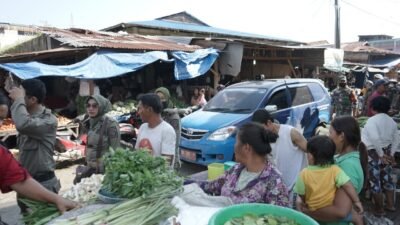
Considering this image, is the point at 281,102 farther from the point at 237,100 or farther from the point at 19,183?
the point at 19,183

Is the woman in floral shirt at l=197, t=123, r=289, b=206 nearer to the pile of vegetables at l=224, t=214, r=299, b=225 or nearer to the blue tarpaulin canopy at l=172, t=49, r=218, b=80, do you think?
the pile of vegetables at l=224, t=214, r=299, b=225

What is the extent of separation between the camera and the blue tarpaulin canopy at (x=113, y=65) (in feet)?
24.9

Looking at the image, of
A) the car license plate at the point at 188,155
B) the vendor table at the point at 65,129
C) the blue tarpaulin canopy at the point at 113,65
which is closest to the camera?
the car license plate at the point at 188,155

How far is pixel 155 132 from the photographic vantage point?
3.48m

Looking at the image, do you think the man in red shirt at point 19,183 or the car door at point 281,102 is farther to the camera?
the car door at point 281,102

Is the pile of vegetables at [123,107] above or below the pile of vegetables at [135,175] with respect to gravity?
below

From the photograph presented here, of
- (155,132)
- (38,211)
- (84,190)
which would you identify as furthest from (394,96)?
(38,211)

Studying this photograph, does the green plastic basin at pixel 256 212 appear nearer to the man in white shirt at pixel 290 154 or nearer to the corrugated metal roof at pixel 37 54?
the man in white shirt at pixel 290 154

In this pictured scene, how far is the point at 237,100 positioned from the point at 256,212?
5.91m

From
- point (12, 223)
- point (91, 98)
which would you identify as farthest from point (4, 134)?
point (91, 98)

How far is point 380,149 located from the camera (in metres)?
4.87

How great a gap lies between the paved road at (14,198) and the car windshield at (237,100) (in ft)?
4.73

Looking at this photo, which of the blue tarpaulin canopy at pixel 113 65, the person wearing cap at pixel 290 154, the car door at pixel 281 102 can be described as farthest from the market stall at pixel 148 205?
the blue tarpaulin canopy at pixel 113 65

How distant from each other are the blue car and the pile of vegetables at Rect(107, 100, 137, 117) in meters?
3.01
